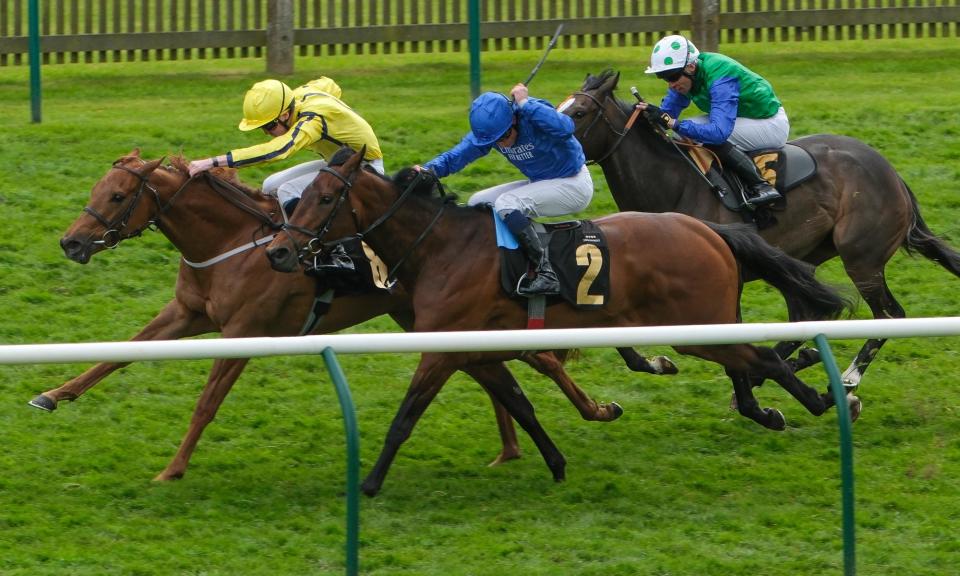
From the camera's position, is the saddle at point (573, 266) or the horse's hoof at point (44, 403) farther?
the horse's hoof at point (44, 403)

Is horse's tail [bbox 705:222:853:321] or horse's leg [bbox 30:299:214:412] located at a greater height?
horse's tail [bbox 705:222:853:321]

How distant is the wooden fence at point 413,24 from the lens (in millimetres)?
12977

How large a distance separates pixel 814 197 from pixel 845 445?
3226mm

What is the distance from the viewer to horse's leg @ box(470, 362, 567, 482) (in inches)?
244

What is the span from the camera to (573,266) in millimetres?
6102

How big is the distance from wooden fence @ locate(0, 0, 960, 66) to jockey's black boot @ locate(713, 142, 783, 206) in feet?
19.9

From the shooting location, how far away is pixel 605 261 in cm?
611

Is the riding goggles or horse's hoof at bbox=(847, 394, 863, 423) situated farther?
the riding goggles

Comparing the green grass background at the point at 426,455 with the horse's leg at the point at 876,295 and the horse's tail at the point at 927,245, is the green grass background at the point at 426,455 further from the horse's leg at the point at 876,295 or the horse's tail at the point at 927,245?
the horse's tail at the point at 927,245

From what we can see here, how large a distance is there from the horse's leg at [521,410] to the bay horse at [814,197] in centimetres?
155

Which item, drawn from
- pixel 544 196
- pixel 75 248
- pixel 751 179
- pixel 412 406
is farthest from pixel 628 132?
pixel 75 248

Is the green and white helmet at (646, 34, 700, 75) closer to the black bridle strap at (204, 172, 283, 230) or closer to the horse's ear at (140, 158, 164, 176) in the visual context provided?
the black bridle strap at (204, 172, 283, 230)

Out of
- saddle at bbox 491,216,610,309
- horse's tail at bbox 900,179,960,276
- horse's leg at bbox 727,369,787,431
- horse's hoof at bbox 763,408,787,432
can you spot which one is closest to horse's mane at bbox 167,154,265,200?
saddle at bbox 491,216,610,309

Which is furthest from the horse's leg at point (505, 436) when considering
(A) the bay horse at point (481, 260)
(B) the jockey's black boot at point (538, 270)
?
(B) the jockey's black boot at point (538, 270)
